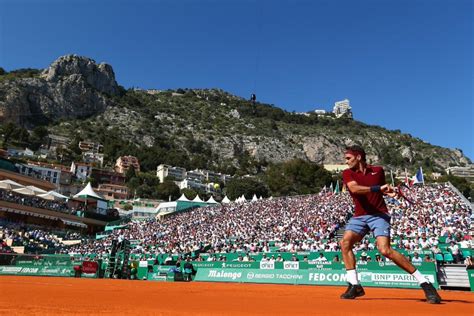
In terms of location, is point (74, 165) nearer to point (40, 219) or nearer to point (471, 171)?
point (40, 219)

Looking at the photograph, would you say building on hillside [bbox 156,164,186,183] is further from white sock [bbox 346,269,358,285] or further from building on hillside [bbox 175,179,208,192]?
white sock [bbox 346,269,358,285]

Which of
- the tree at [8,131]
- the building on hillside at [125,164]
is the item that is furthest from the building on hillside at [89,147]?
the tree at [8,131]

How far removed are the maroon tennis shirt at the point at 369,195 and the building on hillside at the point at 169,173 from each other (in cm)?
11313

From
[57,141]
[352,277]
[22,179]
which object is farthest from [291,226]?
[57,141]

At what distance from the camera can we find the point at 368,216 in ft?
18.7

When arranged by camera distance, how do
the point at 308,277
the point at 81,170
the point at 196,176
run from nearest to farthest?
1. the point at 308,277
2. the point at 81,170
3. the point at 196,176

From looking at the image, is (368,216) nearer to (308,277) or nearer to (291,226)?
(308,277)

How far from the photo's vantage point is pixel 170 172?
12094 cm

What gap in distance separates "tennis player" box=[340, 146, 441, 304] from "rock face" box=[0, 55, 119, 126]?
122 meters

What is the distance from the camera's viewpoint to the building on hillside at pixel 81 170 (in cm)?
Answer: 10706

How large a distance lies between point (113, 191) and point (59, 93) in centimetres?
4132

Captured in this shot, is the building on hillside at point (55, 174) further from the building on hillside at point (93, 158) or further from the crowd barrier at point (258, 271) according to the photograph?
the crowd barrier at point (258, 271)

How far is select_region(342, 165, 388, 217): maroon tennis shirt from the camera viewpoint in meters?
5.64

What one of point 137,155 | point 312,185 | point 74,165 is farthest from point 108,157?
point 312,185
